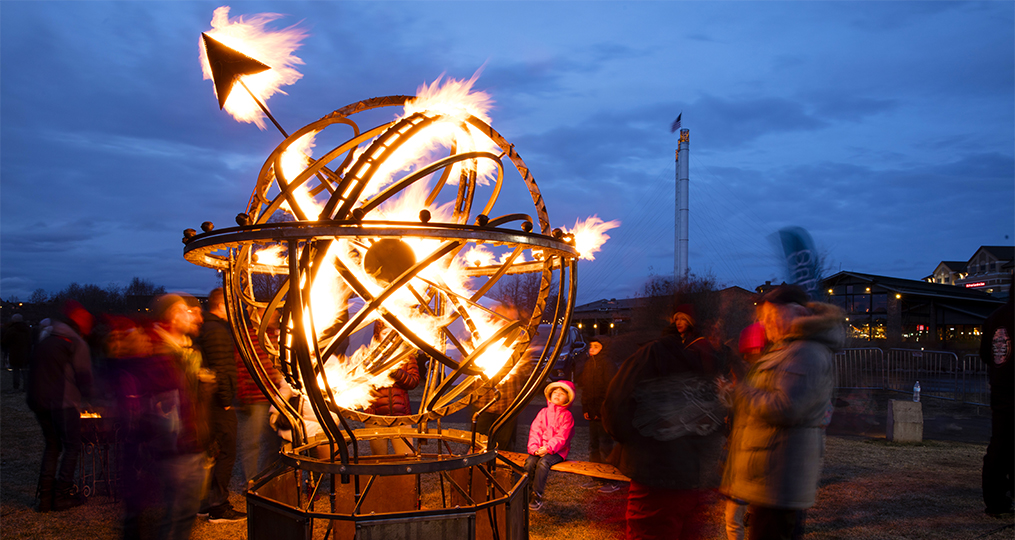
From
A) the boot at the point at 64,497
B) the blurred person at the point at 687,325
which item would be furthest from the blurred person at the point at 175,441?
the blurred person at the point at 687,325

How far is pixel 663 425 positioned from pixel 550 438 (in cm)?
195

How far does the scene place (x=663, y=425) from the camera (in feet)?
10.2

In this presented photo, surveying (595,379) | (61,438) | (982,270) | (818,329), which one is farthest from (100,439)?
(982,270)

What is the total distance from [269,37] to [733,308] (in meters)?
21.5

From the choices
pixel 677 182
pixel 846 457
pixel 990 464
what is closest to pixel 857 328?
pixel 677 182

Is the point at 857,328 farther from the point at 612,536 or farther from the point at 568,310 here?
the point at 568,310

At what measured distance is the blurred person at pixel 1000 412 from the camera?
473 cm

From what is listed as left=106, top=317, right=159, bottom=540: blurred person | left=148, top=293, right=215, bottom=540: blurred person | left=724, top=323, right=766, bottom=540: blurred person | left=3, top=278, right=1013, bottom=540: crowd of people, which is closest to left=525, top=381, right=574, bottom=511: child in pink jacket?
left=3, top=278, right=1013, bottom=540: crowd of people

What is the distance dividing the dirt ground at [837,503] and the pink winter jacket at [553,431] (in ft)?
1.76

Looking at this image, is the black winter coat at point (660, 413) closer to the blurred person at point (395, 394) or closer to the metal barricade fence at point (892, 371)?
the blurred person at point (395, 394)

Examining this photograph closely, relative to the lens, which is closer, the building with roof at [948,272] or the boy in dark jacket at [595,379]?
the boy in dark jacket at [595,379]

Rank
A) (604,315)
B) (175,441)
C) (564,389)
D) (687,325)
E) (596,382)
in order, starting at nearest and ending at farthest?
(175,441), (687,325), (564,389), (596,382), (604,315)

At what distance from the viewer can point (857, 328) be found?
25.1 m

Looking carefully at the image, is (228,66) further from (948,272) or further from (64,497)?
(948,272)
